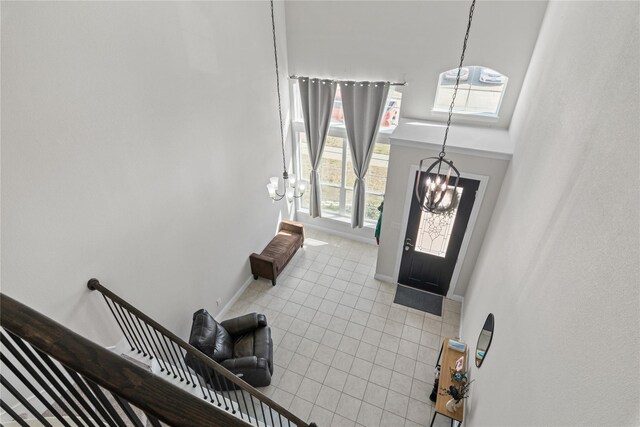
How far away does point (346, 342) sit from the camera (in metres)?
5.07

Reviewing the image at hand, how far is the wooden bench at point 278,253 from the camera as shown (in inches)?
233

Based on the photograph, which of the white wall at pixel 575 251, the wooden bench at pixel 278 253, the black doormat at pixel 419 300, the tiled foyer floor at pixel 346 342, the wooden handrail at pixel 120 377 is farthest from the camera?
the wooden bench at pixel 278 253

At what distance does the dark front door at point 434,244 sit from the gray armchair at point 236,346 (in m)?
2.67

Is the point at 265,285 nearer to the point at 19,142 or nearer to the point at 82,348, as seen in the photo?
the point at 19,142

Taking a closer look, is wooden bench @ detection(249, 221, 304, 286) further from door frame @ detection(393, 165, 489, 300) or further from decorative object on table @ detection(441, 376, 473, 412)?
decorative object on table @ detection(441, 376, 473, 412)

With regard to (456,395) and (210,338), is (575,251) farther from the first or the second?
→ (210,338)

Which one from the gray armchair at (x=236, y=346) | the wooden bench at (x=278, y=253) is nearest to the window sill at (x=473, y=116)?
the wooden bench at (x=278, y=253)

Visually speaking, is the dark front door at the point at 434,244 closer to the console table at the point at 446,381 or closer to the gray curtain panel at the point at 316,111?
the console table at the point at 446,381

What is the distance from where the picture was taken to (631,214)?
1.41 m

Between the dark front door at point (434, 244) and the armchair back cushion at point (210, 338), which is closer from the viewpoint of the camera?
the armchair back cushion at point (210, 338)

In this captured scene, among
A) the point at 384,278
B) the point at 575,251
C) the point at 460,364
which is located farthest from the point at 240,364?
the point at 575,251

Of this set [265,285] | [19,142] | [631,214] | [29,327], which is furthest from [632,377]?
[265,285]

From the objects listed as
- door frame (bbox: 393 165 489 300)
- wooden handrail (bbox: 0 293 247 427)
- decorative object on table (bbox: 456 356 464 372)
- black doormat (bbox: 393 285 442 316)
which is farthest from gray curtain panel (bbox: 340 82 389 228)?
wooden handrail (bbox: 0 293 247 427)

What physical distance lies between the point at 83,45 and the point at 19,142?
920 millimetres
